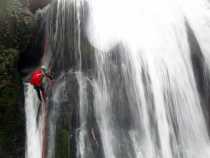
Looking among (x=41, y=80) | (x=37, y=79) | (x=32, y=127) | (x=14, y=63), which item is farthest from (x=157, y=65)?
(x=14, y=63)

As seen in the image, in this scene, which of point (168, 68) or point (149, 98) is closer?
point (149, 98)

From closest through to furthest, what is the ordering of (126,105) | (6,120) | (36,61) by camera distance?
(6,120)
(126,105)
(36,61)

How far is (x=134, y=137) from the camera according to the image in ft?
25.3

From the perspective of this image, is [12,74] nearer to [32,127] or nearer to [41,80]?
[41,80]

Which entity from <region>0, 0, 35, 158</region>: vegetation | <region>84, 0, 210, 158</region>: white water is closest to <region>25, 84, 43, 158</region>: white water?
<region>0, 0, 35, 158</region>: vegetation

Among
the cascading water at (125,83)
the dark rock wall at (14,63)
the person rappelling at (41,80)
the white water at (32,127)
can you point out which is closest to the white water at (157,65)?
the cascading water at (125,83)

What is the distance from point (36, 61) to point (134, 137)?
11.2ft

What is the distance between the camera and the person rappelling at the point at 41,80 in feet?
23.6

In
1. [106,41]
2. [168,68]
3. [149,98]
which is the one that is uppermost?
[106,41]

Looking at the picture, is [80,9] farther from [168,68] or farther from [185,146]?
[185,146]

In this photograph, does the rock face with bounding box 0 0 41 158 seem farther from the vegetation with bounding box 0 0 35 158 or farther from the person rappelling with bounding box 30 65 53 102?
the person rappelling with bounding box 30 65 53 102

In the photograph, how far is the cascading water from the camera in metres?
7.55

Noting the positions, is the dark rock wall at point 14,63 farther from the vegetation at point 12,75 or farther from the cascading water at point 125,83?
the cascading water at point 125,83

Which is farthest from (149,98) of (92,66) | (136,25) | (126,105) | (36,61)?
(36,61)
